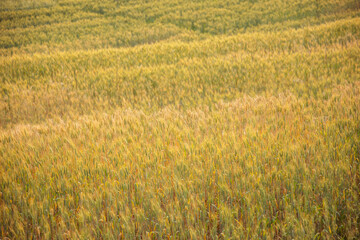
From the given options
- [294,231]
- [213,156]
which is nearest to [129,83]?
[213,156]

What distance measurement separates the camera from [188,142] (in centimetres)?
263

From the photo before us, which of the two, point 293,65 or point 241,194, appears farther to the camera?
point 293,65

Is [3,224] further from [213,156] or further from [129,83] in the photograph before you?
[129,83]

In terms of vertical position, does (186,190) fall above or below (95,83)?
below

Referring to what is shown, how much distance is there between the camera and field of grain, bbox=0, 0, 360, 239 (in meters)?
1.67

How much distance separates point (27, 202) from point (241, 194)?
1761 millimetres

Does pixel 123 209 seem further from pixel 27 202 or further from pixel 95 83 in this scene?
pixel 95 83

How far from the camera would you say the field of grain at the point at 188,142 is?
1.67m

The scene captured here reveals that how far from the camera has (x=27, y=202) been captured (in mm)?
1950

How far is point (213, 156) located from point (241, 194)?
18.6 inches

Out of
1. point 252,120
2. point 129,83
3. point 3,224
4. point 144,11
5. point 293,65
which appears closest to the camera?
point 3,224

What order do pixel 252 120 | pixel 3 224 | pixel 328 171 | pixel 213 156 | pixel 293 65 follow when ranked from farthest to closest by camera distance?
1. pixel 293 65
2. pixel 252 120
3. pixel 213 156
4. pixel 328 171
5. pixel 3 224

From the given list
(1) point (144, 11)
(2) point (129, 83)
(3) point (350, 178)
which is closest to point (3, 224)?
(3) point (350, 178)

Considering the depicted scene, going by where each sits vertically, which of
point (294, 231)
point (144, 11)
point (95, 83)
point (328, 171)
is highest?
point (144, 11)
